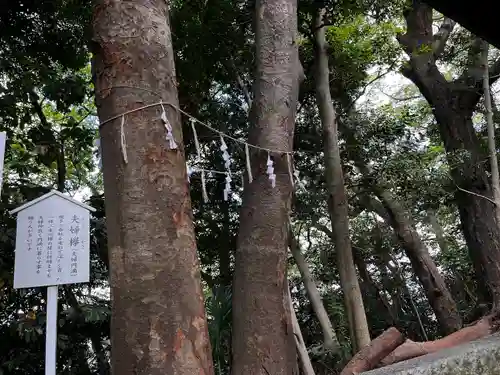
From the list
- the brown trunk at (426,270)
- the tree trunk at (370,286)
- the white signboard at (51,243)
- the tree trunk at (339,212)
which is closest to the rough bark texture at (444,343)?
the tree trunk at (339,212)

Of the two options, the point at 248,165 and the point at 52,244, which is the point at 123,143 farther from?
the point at 52,244

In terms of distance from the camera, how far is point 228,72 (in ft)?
20.6

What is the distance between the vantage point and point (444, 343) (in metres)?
2.50

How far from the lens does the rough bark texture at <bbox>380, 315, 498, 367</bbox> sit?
2.46 m

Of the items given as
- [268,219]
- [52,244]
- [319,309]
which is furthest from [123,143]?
[319,309]

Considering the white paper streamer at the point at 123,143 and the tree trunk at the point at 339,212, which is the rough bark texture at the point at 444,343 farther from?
the white paper streamer at the point at 123,143

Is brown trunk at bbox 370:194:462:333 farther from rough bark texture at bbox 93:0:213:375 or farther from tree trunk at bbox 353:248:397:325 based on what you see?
rough bark texture at bbox 93:0:213:375

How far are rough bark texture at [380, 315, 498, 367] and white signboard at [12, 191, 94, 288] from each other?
6.42 ft

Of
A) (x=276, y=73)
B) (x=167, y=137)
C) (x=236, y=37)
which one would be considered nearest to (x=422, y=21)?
(x=236, y=37)

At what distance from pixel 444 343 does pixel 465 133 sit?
4.34 meters

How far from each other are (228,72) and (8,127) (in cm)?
278

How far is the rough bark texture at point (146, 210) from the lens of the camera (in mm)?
1503

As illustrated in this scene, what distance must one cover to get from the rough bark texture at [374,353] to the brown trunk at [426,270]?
3.35 meters

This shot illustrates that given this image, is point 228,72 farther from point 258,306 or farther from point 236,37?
point 258,306
